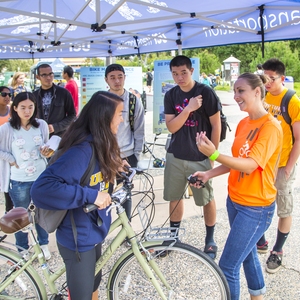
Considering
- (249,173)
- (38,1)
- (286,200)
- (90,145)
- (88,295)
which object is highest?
(38,1)

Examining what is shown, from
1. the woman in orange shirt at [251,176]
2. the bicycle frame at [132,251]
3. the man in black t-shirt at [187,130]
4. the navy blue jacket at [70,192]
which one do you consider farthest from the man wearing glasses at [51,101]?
the woman in orange shirt at [251,176]

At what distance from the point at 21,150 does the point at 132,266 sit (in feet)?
4.95

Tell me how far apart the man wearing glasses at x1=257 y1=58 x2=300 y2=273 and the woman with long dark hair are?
1.68 meters

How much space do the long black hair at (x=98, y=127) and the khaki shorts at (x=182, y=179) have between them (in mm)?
1452

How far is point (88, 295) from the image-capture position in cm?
192

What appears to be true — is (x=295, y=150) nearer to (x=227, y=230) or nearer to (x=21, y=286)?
(x=227, y=230)

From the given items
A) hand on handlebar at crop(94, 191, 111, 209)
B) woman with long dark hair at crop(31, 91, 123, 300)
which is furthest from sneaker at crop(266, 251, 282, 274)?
hand on handlebar at crop(94, 191, 111, 209)

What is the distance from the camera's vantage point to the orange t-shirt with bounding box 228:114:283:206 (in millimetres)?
1947

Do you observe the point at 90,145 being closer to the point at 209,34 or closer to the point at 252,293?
the point at 252,293

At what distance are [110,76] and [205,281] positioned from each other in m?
2.23

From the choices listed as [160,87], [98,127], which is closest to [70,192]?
[98,127]

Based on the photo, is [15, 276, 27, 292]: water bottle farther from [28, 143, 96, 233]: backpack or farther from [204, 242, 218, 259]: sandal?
[204, 242, 218, 259]: sandal

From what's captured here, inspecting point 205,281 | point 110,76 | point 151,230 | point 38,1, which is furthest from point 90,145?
point 38,1

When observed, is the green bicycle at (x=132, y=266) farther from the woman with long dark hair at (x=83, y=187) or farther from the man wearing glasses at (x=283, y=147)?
the man wearing glasses at (x=283, y=147)
